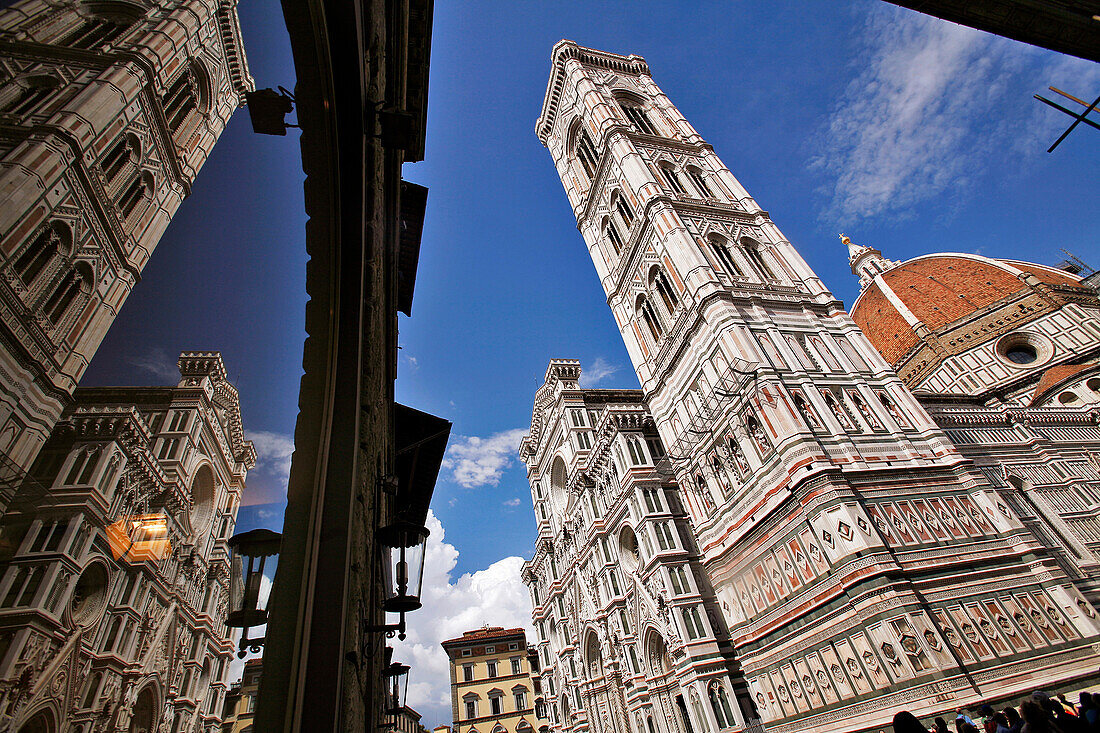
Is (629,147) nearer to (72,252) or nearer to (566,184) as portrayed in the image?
(566,184)

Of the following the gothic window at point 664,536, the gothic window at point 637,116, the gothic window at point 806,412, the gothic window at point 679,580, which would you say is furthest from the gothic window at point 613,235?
the gothic window at point 679,580

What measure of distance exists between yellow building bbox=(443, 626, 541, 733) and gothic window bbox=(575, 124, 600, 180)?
1551 inches

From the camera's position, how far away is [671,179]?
24562mm

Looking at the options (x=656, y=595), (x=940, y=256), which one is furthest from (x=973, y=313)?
(x=656, y=595)

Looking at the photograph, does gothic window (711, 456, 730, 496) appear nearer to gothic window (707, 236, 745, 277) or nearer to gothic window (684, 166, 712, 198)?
gothic window (707, 236, 745, 277)

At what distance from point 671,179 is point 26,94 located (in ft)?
85.4

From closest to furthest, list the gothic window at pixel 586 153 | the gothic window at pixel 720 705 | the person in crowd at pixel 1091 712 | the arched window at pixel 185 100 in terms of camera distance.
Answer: the arched window at pixel 185 100, the person in crowd at pixel 1091 712, the gothic window at pixel 720 705, the gothic window at pixel 586 153

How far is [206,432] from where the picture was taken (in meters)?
1.60

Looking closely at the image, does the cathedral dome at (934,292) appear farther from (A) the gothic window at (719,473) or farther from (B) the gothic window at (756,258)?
(A) the gothic window at (719,473)

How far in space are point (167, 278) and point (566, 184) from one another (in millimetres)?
31314

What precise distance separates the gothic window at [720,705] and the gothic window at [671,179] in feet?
64.2

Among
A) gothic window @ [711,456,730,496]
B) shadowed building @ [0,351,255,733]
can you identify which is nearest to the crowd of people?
shadowed building @ [0,351,255,733]

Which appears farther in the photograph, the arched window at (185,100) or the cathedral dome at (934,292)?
the cathedral dome at (934,292)

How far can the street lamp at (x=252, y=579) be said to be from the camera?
2154mm
